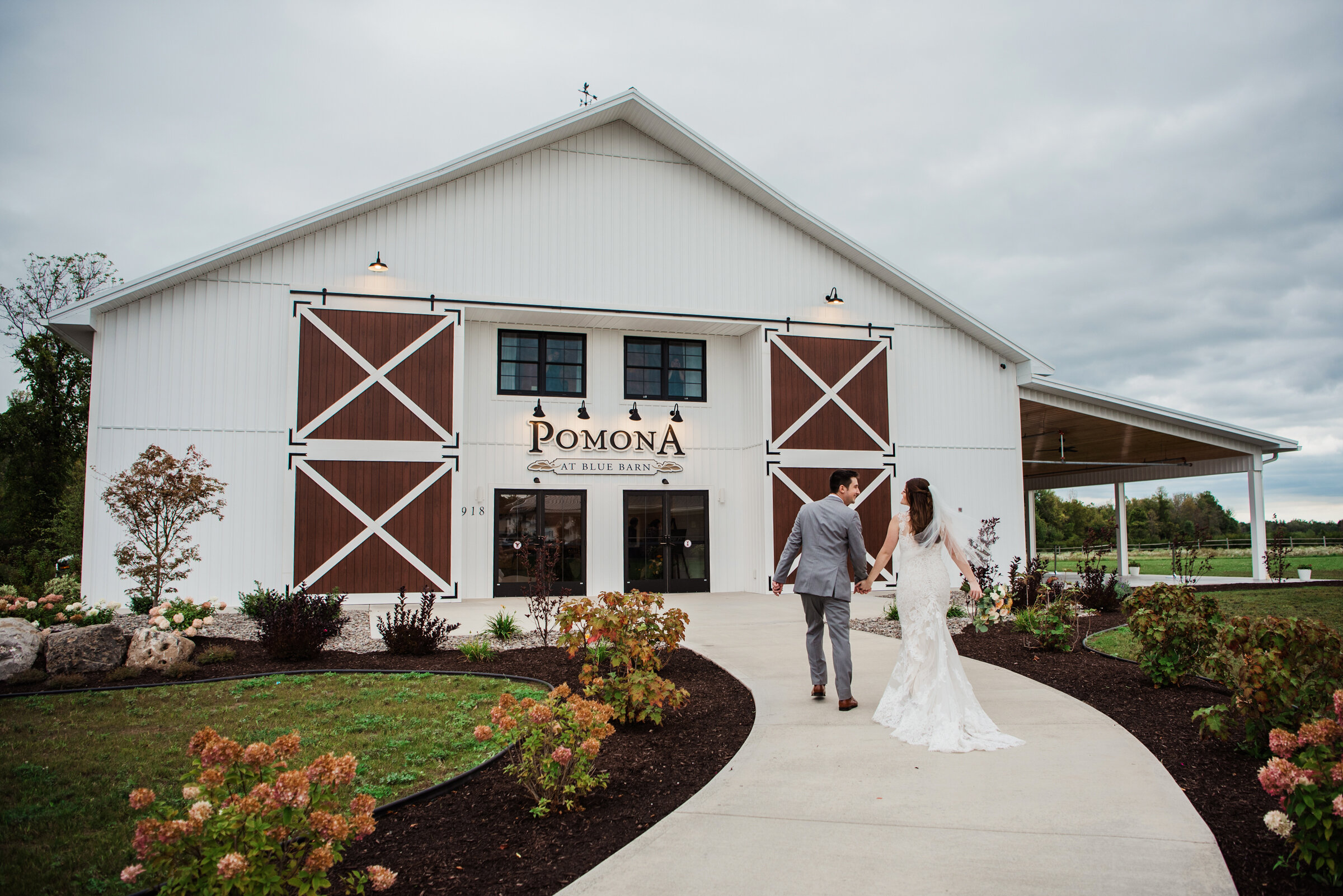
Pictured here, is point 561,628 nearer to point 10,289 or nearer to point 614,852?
point 614,852

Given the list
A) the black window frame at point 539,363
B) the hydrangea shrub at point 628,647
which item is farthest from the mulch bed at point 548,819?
the black window frame at point 539,363

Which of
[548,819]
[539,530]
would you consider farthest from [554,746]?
[539,530]

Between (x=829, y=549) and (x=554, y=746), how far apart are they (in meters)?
2.83

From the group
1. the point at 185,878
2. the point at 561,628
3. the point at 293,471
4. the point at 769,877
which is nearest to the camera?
the point at 185,878

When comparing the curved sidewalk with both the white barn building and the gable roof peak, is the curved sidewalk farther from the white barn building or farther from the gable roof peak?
the gable roof peak

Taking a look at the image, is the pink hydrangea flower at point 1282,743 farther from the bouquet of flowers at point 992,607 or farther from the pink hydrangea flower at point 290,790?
the bouquet of flowers at point 992,607

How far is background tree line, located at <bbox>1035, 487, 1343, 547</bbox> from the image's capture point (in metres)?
58.3

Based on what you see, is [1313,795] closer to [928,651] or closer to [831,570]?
[928,651]

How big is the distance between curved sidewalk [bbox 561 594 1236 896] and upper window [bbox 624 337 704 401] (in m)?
10.8

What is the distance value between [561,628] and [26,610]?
24.6ft

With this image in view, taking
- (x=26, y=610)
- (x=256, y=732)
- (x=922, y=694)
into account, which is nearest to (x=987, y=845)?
(x=922, y=694)

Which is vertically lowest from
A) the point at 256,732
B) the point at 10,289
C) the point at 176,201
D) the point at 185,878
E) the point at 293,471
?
the point at 256,732

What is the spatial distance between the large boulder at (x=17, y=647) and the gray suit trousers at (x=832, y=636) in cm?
737

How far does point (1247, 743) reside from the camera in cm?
465
